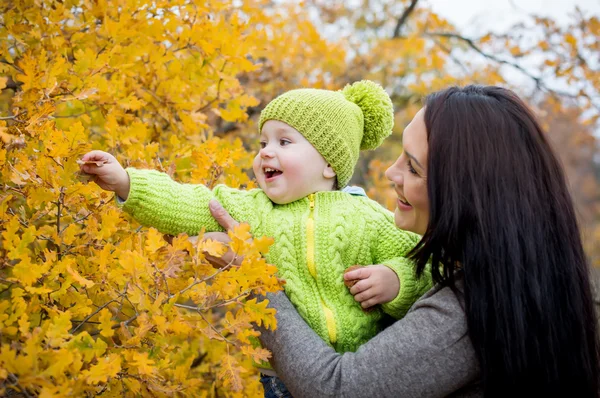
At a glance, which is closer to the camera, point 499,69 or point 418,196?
point 418,196

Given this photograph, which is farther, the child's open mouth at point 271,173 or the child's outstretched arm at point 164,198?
the child's open mouth at point 271,173

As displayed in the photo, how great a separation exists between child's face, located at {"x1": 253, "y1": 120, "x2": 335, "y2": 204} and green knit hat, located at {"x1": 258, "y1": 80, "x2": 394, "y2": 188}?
1.0 inches

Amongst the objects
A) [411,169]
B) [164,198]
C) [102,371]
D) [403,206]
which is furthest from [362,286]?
[102,371]

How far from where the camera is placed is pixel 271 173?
6.17 ft

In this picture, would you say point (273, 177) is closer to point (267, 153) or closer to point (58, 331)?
point (267, 153)

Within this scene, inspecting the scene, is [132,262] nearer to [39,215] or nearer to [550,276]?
[39,215]

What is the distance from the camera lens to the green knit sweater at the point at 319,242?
1736mm

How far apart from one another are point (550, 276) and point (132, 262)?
109cm

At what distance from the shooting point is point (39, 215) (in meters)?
1.60

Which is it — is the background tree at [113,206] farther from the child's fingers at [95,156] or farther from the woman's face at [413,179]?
the woman's face at [413,179]

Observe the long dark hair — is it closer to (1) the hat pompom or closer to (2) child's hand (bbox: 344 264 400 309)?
(2) child's hand (bbox: 344 264 400 309)

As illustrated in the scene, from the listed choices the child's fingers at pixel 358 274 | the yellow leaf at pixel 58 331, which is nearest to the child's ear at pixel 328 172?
the child's fingers at pixel 358 274

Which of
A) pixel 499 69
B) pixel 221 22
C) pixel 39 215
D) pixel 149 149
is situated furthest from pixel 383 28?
pixel 39 215

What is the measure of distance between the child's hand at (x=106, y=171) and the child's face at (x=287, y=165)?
Answer: 1.48ft
